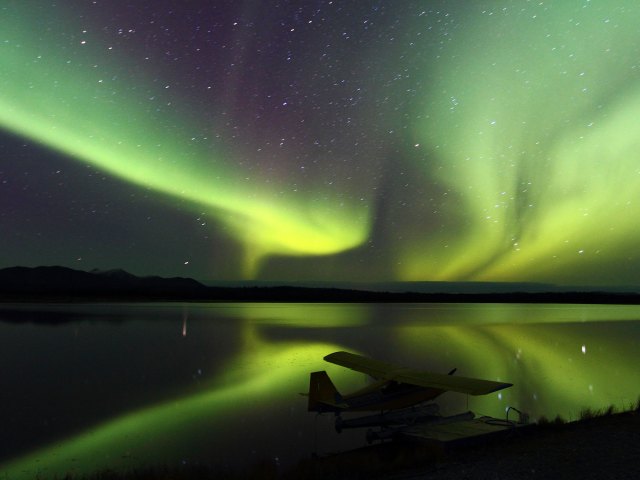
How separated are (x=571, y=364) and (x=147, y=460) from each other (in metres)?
28.6

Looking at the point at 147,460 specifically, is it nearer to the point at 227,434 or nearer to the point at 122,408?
the point at 227,434

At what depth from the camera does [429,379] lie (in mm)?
14828

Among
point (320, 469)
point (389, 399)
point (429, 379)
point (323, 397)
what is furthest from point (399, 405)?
point (320, 469)

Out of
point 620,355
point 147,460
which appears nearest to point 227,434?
point 147,460

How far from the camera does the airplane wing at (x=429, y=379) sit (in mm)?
13330

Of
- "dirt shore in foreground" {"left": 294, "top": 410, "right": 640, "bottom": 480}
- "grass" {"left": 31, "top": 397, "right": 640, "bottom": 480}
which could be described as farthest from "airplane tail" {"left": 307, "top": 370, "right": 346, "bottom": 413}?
"grass" {"left": 31, "top": 397, "right": 640, "bottom": 480}

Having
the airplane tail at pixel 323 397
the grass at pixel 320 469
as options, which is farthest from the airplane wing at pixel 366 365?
the grass at pixel 320 469

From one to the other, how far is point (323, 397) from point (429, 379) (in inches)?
122

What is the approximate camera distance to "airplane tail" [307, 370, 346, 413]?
1485 centimetres

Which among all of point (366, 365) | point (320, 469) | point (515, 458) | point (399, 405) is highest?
point (366, 365)

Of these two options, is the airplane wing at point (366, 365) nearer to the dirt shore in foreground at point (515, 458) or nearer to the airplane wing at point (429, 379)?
the airplane wing at point (429, 379)

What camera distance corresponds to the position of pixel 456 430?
1363 cm

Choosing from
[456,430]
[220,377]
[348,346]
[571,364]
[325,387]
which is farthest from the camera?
[348,346]

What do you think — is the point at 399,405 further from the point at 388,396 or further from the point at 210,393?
the point at 210,393
